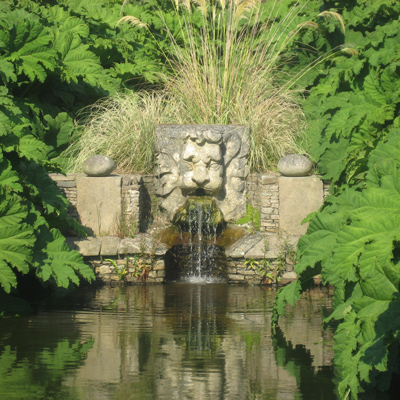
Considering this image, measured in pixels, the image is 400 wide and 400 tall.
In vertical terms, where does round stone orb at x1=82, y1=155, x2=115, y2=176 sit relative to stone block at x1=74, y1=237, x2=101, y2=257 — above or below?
above

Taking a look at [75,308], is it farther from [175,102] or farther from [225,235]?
→ [175,102]

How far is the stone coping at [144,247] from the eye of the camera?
29.0 feet

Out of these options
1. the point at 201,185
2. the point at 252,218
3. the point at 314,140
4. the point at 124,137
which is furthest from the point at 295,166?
the point at 124,137

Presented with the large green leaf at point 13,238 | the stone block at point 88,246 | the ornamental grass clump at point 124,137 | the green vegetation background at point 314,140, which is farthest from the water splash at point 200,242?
the large green leaf at point 13,238

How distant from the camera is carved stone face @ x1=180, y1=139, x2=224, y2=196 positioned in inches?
376

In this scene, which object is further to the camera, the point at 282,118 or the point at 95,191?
the point at 282,118

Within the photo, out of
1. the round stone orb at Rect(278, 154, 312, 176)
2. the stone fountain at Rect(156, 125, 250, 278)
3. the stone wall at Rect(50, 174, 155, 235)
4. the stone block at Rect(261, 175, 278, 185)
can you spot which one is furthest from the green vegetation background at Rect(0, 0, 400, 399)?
the stone fountain at Rect(156, 125, 250, 278)

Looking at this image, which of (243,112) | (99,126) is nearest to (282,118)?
(243,112)

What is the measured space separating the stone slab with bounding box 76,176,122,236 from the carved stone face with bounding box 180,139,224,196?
2.84 feet

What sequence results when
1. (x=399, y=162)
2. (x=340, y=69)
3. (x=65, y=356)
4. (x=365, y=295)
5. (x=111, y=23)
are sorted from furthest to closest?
(x=111, y=23)
(x=340, y=69)
(x=65, y=356)
(x=399, y=162)
(x=365, y=295)

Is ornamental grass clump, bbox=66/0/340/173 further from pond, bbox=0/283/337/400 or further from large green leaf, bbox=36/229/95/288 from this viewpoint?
large green leaf, bbox=36/229/95/288

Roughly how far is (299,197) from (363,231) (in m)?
5.09

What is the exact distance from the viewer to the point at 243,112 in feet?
33.7

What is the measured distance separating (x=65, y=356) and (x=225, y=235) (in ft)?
14.3
